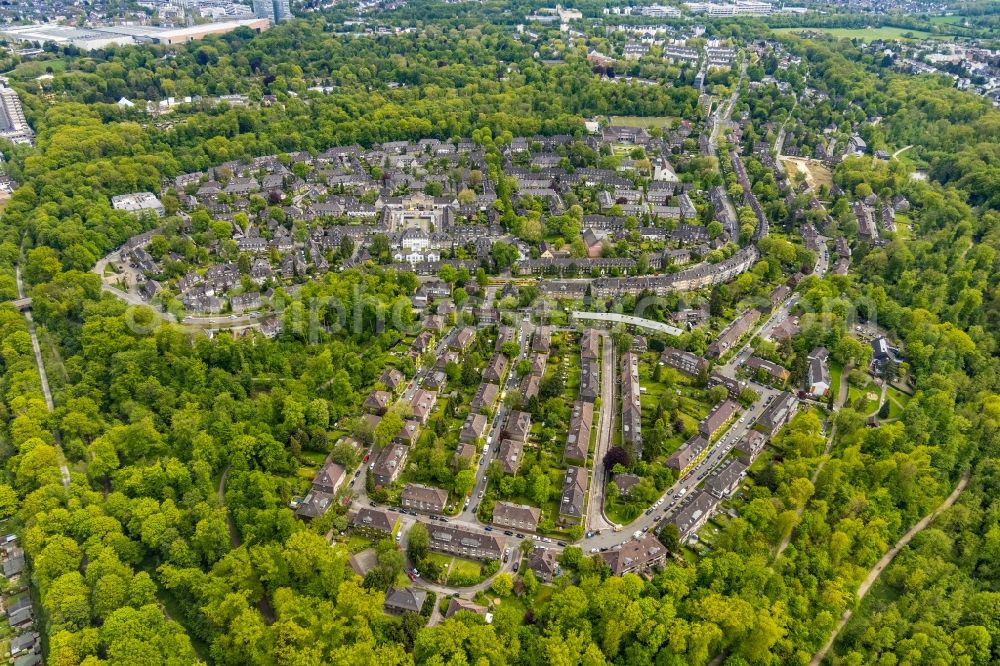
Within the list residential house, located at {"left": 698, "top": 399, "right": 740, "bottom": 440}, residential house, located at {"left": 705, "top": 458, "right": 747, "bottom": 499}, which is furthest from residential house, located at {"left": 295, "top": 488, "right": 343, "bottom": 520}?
residential house, located at {"left": 698, "top": 399, "right": 740, "bottom": 440}

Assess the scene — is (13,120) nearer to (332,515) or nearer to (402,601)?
(332,515)

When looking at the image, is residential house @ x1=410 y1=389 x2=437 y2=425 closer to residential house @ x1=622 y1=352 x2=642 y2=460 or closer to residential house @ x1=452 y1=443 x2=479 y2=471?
residential house @ x1=452 y1=443 x2=479 y2=471

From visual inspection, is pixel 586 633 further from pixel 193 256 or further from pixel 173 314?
pixel 193 256

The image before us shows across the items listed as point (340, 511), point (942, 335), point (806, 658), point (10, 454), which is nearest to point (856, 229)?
point (942, 335)

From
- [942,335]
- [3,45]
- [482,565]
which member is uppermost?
[3,45]

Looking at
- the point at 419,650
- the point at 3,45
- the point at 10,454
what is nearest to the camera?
the point at 419,650

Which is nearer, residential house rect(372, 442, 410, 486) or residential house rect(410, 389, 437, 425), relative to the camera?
residential house rect(372, 442, 410, 486)

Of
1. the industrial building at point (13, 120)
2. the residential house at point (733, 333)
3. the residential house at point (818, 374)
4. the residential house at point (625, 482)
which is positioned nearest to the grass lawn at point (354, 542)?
the residential house at point (625, 482)
